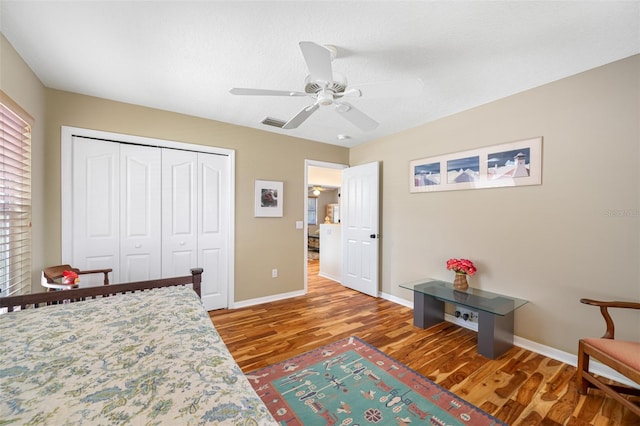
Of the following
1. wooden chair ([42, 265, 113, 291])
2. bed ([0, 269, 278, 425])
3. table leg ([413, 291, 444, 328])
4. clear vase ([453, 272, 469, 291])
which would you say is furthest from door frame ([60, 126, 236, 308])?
clear vase ([453, 272, 469, 291])

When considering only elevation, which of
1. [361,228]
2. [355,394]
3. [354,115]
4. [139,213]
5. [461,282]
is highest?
[354,115]

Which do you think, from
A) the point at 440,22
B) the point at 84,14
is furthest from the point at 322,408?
the point at 84,14

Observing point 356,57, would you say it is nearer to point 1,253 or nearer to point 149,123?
point 149,123

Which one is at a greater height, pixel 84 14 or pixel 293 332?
pixel 84 14

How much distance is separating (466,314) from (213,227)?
10.5ft

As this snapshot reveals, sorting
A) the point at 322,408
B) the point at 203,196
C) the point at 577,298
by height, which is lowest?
the point at 322,408

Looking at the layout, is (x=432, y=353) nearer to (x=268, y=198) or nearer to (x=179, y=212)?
(x=268, y=198)

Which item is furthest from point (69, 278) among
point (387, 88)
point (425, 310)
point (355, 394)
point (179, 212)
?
point (425, 310)

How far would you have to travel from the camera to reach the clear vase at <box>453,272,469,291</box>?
2.80m

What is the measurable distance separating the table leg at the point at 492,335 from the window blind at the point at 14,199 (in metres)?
3.73

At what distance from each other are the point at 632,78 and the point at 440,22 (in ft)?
5.43

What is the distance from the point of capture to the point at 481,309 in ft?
7.63

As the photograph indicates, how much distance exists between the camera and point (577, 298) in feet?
7.22

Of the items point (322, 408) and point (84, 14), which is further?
point (322, 408)
